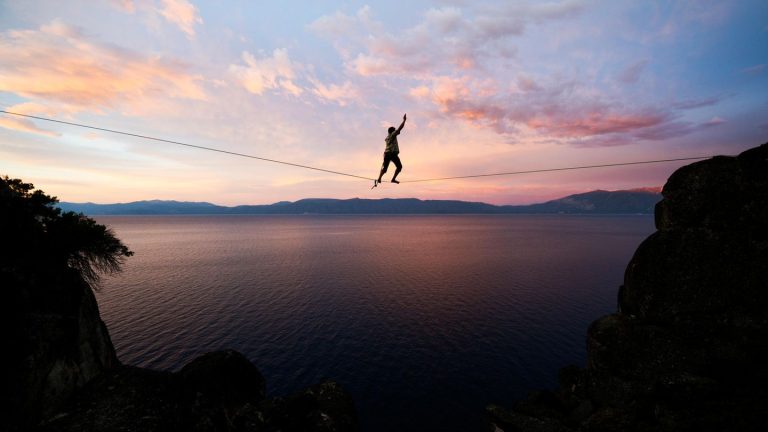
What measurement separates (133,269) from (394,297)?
212 feet

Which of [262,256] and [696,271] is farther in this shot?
[262,256]

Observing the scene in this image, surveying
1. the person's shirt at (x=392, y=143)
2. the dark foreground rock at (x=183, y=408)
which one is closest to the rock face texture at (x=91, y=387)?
the dark foreground rock at (x=183, y=408)

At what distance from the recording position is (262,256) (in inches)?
3730

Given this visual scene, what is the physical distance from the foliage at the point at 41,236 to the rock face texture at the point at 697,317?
2830cm

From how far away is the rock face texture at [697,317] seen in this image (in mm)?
12500

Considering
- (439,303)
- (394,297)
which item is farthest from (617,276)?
(394,297)

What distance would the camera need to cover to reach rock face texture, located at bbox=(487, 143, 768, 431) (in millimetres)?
12500

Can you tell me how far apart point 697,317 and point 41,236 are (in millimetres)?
32045

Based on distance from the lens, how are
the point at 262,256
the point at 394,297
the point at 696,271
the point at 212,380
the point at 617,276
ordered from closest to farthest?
the point at 696,271 < the point at 212,380 < the point at 394,297 < the point at 617,276 < the point at 262,256

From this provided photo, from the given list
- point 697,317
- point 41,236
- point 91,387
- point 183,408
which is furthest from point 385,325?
point 41,236

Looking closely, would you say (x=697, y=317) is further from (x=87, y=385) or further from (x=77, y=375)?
(x=77, y=375)

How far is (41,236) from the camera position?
16.0 m

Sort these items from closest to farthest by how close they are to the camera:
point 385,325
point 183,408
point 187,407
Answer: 1. point 183,408
2. point 187,407
3. point 385,325

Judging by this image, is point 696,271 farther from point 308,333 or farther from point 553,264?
point 553,264
